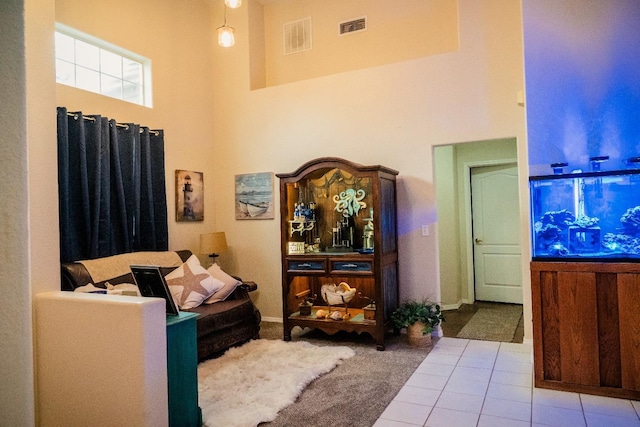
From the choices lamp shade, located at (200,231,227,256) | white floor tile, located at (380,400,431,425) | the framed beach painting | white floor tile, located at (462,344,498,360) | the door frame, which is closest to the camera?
white floor tile, located at (380,400,431,425)

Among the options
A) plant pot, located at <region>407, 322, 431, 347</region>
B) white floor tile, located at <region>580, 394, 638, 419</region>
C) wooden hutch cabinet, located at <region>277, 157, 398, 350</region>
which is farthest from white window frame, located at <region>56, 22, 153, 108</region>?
white floor tile, located at <region>580, 394, 638, 419</region>

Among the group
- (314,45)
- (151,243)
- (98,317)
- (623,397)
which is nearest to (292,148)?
(314,45)

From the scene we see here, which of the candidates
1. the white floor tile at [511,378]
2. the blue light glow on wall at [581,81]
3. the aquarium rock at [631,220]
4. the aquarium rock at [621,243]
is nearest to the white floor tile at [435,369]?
the white floor tile at [511,378]

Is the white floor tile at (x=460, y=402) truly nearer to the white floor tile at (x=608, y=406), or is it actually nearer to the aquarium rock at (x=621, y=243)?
the white floor tile at (x=608, y=406)

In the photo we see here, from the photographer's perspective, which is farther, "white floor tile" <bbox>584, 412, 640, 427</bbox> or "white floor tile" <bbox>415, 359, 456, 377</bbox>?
"white floor tile" <bbox>415, 359, 456, 377</bbox>

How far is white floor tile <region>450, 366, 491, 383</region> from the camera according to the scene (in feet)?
10.7

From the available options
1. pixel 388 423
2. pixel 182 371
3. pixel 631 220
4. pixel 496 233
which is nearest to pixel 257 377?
pixel 182 371

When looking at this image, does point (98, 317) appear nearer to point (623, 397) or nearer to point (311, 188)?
point (311, 188)

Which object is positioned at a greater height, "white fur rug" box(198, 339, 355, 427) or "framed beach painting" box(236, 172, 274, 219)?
"framed beach painting" box(236, 172, 274, 219)

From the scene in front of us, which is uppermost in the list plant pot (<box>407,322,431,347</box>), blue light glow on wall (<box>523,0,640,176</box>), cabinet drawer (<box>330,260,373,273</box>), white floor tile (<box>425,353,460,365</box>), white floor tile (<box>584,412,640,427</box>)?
blue light glow on wall (<box>523,0,640,176</box>)

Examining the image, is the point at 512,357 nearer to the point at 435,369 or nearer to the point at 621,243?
the point at 435,369

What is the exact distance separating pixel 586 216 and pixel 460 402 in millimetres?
1530

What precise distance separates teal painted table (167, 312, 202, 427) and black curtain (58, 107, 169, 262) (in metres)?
2.11

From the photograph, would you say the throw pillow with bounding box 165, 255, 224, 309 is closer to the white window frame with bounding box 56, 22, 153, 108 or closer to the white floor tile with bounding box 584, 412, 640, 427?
the white window frame with bounding box 56, 22, 153, 108
